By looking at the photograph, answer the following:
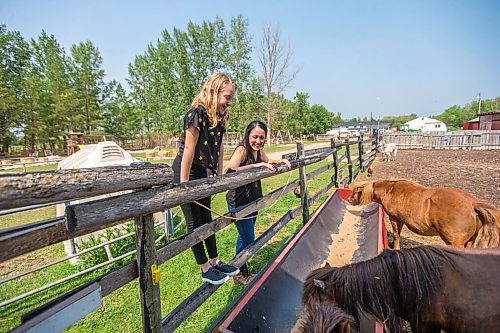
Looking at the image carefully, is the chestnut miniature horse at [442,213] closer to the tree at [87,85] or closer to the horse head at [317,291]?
the horse head at [317,291]

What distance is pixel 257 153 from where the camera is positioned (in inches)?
129

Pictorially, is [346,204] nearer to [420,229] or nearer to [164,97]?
[420,229]

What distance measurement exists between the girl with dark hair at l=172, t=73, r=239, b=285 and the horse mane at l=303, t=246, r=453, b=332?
2.89ft

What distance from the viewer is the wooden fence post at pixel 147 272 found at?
1.37 m

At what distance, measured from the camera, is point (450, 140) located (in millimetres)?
23141

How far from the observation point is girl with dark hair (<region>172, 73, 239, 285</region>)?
2.00 meters

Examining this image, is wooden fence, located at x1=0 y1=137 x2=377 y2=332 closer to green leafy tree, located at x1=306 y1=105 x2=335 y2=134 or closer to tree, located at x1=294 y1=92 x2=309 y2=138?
tree, located at x1=294 y1=92 x2=309 y2=138

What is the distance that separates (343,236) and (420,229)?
1052mm

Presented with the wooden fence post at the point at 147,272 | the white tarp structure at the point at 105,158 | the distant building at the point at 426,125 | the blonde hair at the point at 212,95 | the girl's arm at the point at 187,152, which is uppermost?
the distant building at the point at 426,125

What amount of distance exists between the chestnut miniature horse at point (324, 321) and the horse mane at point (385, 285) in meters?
0.20

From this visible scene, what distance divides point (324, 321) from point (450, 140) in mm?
28435

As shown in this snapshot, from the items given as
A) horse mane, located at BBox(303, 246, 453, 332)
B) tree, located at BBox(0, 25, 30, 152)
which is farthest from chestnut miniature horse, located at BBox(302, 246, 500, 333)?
tree, located at BBox(0, 25, 30, 152)

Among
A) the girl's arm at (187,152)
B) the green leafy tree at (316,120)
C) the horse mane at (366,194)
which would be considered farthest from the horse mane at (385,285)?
the green leafy tree at (316,120)

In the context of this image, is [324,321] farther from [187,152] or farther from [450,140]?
[450,140]
